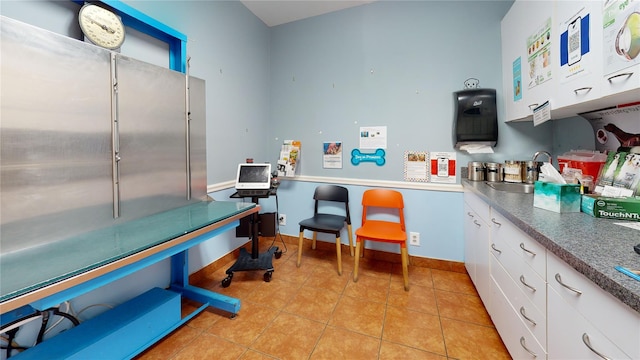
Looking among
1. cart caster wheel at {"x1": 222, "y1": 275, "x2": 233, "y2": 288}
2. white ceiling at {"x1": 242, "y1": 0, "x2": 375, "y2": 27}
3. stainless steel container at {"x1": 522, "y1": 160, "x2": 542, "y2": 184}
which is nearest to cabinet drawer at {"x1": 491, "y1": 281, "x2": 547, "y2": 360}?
stainless steel container at {"x1": 522, "y1": 160, "x2": 542, "y2": 184}

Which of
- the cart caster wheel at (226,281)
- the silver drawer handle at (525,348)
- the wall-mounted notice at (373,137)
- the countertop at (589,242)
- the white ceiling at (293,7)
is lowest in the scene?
the cart caster wheel at (226,281)

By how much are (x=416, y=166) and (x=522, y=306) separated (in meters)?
1.48

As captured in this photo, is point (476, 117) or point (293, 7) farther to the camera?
point (293, 7)

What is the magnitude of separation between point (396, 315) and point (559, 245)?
121 cm

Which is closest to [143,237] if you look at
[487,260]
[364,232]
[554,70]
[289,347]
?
[289,347]

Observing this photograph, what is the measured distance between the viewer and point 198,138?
6.41 feet

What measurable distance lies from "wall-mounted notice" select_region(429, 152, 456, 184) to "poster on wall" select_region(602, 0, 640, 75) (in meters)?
1.28

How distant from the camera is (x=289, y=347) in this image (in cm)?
143

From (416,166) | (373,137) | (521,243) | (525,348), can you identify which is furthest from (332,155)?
(525,348)

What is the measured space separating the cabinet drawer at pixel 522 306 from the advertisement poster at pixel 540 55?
4.00ft

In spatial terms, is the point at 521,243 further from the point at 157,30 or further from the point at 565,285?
the point at 157,30

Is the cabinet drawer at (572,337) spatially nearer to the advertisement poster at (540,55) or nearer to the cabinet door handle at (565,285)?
the cabinet door handle at (565,285)

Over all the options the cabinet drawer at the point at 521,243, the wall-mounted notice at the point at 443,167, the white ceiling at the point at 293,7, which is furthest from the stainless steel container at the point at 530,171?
the white ceiling at the point at 293,7

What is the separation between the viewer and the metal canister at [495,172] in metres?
2.08
